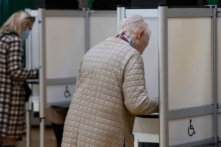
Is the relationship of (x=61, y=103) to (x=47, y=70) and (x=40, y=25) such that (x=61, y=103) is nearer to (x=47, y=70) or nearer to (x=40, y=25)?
(x=47, y=70)

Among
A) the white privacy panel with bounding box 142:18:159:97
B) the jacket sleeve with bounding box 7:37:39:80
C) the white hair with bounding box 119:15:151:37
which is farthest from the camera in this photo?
the jacket sleeve with bounding box 7:37:39:80

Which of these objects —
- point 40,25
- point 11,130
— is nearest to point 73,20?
point 40,25

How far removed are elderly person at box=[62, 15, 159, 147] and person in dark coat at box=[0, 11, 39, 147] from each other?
2032 millimetres

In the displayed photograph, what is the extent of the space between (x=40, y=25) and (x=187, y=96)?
2037 mm

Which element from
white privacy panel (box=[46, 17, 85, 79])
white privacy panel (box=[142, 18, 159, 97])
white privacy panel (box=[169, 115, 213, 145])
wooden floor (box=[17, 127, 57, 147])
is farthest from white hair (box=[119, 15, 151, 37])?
wooden floor (box=[17, 127, 57, 147])

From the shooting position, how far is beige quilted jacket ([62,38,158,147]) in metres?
3.39

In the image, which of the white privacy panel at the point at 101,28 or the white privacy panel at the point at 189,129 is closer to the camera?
the white privacy panel at the point at 189,129

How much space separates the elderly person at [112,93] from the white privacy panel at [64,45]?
6.74 ft

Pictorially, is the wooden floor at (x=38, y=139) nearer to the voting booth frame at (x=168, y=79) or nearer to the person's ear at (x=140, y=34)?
the voting booth frame at (x=168, y=79)

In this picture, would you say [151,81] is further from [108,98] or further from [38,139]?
[38,139]

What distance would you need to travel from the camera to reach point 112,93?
3445 millimetres

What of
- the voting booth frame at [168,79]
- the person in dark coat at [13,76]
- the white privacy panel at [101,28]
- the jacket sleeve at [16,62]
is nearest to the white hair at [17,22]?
the person in dark coat at [13,76]

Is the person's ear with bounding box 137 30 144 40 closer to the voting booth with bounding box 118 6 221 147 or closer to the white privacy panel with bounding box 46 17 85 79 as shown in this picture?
the voting booth with bounding box 118 6 221 147

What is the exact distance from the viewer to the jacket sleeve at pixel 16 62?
5480 mm
